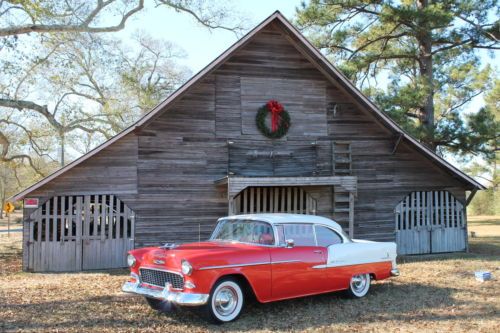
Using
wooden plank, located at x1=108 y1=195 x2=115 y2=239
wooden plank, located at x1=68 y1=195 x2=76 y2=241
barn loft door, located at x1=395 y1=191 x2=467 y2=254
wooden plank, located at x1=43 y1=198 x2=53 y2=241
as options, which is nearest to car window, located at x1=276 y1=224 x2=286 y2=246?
wooden plank, located at x1=108 y1=195 x2=115 y2=239

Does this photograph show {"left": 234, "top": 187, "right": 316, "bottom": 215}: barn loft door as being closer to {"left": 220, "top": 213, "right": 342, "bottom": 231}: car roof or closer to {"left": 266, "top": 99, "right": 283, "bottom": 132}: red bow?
{"left": 266, "top": 99, "right": 283, "bottom": 132}: red bow

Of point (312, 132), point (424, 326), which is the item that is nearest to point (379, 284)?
point (424, 326)

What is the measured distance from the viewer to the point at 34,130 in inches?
1080

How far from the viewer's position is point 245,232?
Result: 346 inches

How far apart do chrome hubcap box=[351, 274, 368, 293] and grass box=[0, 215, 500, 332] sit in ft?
0.70

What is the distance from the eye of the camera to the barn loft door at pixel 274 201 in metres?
15.3

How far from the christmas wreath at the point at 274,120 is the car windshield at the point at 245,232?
641 cm

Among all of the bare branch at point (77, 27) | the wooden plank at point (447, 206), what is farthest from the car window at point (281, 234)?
the bare branch at point (77, 27)

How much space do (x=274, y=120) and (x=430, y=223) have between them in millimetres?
6477

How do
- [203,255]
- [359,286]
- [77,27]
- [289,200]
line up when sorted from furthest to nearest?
[77,27]
[289,200]
[359,286]
[203,255]

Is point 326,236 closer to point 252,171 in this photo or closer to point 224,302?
point 224,302

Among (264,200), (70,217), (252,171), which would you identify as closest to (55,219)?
(70,217)

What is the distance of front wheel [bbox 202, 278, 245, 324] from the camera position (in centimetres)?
742

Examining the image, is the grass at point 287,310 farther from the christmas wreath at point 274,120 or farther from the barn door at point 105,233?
the christmas wreath at point 274,120
